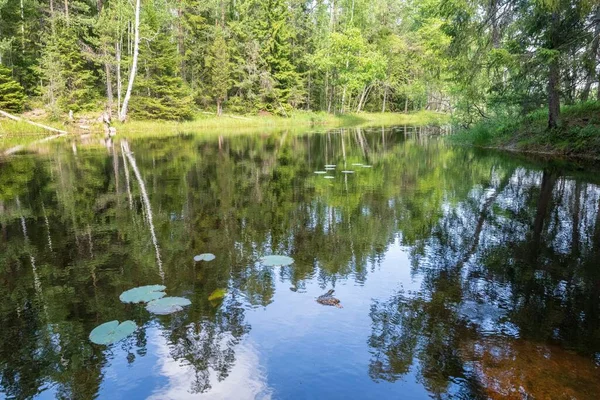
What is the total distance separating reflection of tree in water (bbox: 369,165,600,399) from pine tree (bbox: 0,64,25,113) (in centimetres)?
3069

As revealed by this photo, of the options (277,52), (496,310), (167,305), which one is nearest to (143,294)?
(167,305)

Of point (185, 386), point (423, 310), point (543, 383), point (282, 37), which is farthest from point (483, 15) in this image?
point (282, 37)

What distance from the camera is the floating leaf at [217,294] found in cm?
474

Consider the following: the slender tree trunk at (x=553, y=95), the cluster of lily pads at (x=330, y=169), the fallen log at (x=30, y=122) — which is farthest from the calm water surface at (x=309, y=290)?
the fallen log at (x=30, y=122)

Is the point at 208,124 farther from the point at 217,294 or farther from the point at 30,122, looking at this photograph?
the point at 217,294

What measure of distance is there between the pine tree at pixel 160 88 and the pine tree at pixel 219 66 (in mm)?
3410

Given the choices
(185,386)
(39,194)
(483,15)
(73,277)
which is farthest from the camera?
(483,15)

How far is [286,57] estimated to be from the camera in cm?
4434

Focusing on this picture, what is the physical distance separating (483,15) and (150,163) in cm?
1216

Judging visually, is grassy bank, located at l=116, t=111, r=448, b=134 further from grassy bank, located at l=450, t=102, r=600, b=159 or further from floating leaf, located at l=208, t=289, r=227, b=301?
floating leaf, located at l=208, t=289, r=227, b=301

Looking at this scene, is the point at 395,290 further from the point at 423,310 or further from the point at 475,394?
the point at 475,394

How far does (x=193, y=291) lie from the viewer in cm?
490

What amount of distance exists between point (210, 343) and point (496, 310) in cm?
283

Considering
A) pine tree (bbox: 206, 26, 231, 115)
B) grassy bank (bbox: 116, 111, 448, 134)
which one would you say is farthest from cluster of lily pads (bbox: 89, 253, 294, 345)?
pine tree (bbox: 206, 26, 231, 115)
